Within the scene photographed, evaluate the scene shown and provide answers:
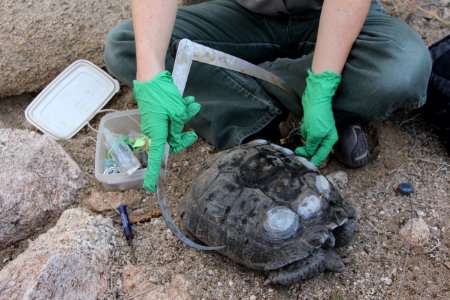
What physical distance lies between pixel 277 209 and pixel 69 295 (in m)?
0.67

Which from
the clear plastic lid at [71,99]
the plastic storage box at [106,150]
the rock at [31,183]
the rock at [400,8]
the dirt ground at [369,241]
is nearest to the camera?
the dirt ground at [369,241]

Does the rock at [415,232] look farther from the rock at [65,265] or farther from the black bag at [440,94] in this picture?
the rock at [65,265]

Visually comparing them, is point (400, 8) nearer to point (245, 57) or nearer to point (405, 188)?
point (245, 57)

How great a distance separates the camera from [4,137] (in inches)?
78.1

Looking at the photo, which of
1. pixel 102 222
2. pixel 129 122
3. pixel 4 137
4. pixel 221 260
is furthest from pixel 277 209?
pixel 4 137

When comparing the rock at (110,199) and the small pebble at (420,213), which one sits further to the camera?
the rock at (110,199)

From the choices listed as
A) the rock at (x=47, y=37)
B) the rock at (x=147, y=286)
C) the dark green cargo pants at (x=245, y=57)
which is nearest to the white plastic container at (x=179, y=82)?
the dark green cargo pants at (x=245, y=57)

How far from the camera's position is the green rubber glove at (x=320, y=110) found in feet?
5.60

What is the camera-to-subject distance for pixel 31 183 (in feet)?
6.04

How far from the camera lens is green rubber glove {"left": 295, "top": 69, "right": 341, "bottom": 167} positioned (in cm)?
171

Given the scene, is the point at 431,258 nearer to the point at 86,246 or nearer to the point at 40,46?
the point at 86,246

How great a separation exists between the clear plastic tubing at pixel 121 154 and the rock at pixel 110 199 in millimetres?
94

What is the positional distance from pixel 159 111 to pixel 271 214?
48 cm

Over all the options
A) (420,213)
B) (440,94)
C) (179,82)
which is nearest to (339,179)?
(420,213)
